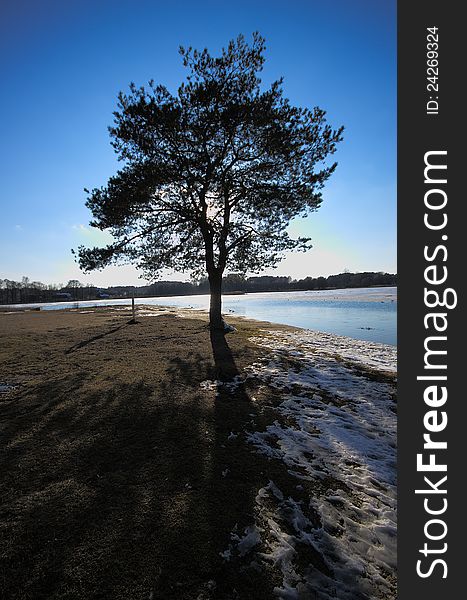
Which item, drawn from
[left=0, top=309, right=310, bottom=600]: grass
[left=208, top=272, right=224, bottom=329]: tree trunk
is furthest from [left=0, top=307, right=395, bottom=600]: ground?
[left=208, top=272, right=224, bottom=329]: tree trunk

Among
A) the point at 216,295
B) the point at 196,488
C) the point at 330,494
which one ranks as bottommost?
the point at 330,494

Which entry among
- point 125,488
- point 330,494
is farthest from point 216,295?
point 330,494

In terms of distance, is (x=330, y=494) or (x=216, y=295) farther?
(x=216, y=295)

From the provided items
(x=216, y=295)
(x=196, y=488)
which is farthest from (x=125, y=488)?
(x=216, y=295)

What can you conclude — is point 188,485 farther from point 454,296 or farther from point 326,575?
point 454,296

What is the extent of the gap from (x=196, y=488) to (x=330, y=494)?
Answer: 1.49 meters

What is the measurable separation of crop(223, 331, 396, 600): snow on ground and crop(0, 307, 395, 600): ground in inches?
0.6

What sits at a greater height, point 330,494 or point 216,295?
point 216,295

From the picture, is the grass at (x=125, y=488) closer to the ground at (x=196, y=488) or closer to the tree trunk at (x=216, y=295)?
the ground at (x=196, y=488)

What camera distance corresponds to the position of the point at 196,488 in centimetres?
321

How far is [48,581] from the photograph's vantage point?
7.04 ft

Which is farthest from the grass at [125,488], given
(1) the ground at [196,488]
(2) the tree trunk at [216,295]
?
(2) the tree trunk at [216,295]

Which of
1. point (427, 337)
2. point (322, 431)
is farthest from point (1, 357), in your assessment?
point (427, 337)

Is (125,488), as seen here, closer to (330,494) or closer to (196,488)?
(196,488)
